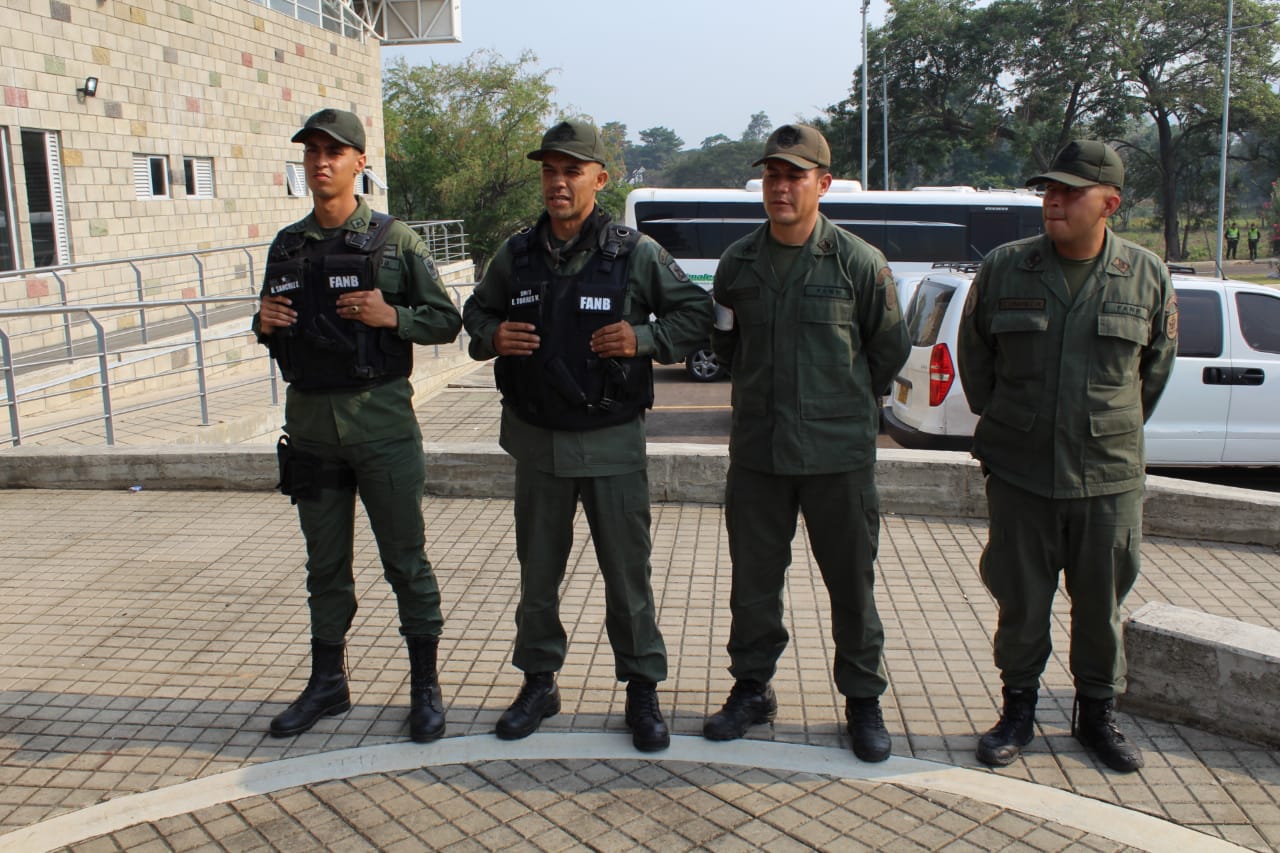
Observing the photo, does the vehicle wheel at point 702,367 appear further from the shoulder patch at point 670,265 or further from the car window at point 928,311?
the shoulder patch at point 670,265

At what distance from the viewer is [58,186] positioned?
14445mm

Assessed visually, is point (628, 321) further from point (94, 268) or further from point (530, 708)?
point (94, 268)

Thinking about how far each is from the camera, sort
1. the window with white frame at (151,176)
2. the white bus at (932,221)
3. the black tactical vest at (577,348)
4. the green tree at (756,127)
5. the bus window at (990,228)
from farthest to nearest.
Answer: the green tree at (756,127) → the bus window at (990,228) → the white bus at (932,221) → the window with white frame at (151,176) → the black tactical vest at (577,348)

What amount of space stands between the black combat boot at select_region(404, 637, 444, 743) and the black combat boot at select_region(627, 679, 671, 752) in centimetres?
65

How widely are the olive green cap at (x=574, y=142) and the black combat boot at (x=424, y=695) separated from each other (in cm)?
174

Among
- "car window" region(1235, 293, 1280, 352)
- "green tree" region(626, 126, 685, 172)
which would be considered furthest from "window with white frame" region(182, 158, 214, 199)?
"green tree" region(626, 126, 685, 172)

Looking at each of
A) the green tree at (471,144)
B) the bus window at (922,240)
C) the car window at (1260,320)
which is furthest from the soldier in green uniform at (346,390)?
the green tree at (471,144)

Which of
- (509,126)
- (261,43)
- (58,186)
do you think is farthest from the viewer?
(509,126)

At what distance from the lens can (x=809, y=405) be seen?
3650 mm

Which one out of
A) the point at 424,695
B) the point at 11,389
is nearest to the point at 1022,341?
the point at 424,695

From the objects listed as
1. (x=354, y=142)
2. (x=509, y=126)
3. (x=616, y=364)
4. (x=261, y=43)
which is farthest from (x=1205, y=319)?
(x=509, y=126)

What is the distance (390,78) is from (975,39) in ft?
81.7

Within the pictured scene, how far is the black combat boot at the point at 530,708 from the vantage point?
12.3 feet

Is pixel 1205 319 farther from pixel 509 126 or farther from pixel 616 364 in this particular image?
pixel 509 126
